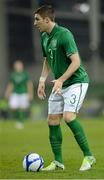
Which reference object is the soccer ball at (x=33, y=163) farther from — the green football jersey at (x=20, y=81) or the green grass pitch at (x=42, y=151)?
the green football jersey at (x=20, y=81)

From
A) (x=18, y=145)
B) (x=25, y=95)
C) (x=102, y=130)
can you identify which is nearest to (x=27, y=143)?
(x=18, y=145)

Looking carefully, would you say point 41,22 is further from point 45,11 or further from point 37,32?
point 37,32

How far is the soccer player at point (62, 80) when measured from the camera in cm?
1159

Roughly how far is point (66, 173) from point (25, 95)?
56.7ft

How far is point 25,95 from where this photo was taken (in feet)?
94.2

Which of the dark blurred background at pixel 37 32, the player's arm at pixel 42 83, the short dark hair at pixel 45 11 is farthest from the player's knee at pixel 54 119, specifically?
the dark blurred background at pixel 37 32

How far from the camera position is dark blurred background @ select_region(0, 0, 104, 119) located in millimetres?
41500

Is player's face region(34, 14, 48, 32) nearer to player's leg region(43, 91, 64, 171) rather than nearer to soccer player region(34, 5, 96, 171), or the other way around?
soccer player region(34, 5, 96, 171)

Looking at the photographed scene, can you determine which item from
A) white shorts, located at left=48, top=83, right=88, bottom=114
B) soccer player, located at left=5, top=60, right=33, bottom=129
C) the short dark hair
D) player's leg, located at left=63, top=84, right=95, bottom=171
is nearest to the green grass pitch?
player's leg, located at left=63, top=84, right=95, bottom=171

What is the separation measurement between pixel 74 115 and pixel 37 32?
30.7 m

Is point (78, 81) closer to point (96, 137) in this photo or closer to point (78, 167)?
point (78, 167)

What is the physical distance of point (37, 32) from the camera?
139 feet

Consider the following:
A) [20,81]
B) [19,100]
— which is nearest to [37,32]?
[19,100]

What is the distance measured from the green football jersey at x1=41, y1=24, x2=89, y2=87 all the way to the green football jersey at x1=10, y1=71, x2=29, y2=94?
1625cm
